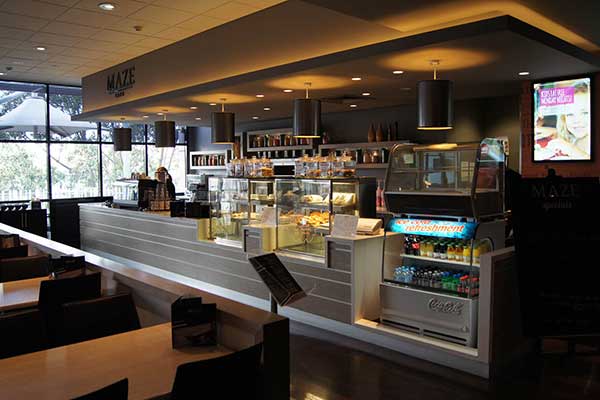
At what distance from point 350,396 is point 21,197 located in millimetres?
10364

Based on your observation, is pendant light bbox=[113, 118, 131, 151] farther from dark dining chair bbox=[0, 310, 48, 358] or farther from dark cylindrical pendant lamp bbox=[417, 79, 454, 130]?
dark dining chair bbox=[0, 310, 48, 358]

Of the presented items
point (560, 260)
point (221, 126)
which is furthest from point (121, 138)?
point (560, 260)

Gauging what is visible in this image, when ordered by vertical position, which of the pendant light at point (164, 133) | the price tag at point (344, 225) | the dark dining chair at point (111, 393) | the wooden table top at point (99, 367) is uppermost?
the pendant light at point (164, 133)

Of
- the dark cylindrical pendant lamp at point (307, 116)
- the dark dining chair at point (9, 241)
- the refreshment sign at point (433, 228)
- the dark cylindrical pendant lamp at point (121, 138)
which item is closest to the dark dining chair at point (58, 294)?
the dark dining chair at point (9, 241)

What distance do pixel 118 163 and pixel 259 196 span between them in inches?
305

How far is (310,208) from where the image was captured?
5.64 m

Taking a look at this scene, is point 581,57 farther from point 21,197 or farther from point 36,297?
point 21,197

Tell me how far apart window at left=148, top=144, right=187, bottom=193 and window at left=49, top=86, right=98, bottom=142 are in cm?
154

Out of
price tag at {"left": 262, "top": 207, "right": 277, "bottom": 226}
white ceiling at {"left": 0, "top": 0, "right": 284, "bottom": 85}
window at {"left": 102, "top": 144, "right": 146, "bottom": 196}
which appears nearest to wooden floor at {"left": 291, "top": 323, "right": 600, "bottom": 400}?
price tag at {"left": 262, "top": 207, "right": 277, "bottom": 226}

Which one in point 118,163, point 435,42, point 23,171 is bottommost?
point 23,171

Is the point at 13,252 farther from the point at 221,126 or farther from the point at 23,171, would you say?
the point at 23,171

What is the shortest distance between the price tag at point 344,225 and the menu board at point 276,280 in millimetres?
1722

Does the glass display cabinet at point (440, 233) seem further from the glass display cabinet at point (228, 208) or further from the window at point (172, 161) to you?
the window at point (172, 161)

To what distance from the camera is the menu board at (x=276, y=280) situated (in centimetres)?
318
